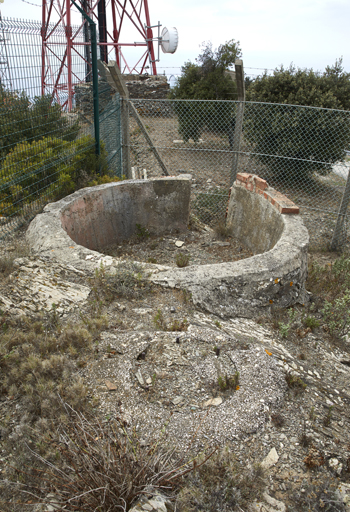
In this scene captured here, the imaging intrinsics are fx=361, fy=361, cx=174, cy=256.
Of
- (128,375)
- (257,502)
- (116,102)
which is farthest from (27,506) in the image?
(116,102)

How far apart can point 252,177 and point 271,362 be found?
3209 mm

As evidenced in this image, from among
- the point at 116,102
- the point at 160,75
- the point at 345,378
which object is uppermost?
the point at 160,75

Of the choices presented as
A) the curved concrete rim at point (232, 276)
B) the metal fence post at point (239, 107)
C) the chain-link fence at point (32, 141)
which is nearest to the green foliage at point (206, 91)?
the metal fence post at point (239, 107)

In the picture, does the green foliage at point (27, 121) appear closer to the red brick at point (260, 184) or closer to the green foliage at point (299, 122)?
the red brick at point (260, 184)

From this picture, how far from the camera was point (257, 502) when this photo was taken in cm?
169

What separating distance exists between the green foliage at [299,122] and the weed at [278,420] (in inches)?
210

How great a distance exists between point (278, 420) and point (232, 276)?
127 cm

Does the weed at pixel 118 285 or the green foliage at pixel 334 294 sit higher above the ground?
the weed at pixel 118 285

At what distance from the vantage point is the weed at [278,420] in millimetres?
2093

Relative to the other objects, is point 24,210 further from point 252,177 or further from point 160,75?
point 160,75

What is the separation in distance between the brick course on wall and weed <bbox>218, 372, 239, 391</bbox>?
2.51m

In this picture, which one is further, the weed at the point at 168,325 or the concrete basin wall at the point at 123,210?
the concrete basin wall at the point at 123,210

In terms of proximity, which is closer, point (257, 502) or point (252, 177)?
point (257, 502)

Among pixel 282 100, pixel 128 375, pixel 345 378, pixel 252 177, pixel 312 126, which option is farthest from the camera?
pixel 282 100
